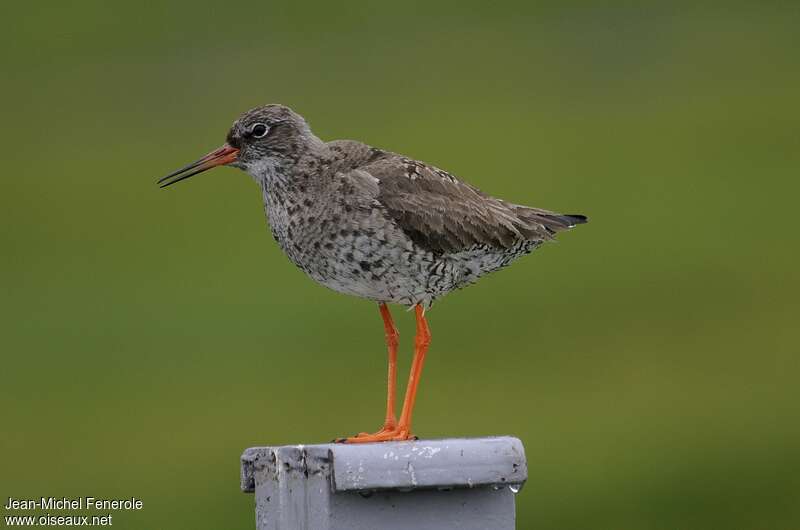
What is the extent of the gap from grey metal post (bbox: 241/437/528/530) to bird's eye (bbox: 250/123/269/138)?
355 cm

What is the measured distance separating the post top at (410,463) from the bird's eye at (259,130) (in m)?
3.62

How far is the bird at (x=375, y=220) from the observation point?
352 inches

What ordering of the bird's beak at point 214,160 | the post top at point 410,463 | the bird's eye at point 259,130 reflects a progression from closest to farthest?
the post top at point 410,463
the bird's beak at point 214,160
the bird's eye at point 259,130

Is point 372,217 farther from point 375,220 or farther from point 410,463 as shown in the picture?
point 410,463

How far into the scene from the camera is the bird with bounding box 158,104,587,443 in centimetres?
893

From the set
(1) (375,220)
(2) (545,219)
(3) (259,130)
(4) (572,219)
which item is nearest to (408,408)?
(1) (375,220)

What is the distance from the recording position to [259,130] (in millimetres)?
9617

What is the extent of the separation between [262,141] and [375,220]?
3.65 ft

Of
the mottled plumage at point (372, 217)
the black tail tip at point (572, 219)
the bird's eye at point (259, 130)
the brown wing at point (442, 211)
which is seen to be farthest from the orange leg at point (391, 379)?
the black tail tip at point (572, 219)

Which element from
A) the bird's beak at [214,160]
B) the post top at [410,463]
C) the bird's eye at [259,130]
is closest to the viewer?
the post top at [410,463]

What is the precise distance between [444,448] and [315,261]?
118 inches

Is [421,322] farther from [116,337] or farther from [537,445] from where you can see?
[116,337]

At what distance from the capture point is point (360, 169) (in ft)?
30.3

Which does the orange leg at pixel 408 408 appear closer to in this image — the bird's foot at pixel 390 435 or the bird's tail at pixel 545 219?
the bird's foot at pixel 390 435
